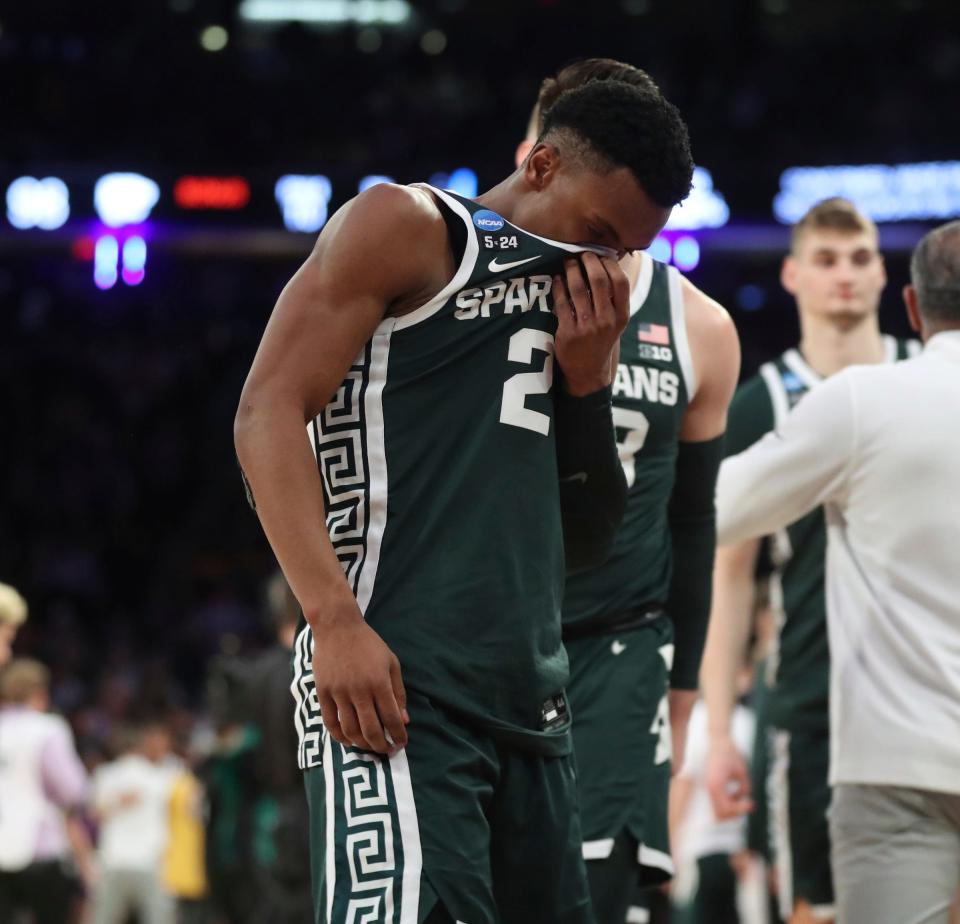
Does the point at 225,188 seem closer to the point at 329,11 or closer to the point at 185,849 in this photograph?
the point at 329,11

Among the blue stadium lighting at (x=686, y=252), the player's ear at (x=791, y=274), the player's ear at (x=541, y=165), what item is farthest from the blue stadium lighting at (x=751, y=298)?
the player's ear at (x=541, y=165)

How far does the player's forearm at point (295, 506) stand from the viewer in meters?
2.43

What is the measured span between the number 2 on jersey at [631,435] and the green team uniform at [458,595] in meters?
1.01

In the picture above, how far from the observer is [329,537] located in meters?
2.49

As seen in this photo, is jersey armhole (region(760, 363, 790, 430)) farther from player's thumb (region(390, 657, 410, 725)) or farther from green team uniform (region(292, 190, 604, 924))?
player's thumb (region(390, 657, 410, 725))

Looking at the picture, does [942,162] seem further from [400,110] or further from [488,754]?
[488,754]

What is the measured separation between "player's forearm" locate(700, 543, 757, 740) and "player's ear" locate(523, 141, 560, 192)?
2272 mm

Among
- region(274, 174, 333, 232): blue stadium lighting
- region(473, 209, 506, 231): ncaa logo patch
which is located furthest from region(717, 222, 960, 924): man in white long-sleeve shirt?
region(274, 174, 333, 232): blue stadium lighting

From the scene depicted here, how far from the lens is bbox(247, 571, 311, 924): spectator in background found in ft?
23.5

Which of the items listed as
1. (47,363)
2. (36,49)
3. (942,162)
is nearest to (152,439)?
(47,363)

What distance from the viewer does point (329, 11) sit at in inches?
941

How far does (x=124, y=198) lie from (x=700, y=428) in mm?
13761

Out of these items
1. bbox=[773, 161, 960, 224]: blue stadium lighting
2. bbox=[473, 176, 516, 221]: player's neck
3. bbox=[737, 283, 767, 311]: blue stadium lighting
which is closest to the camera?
bbox=[473, 176, 516, 221]: player's neck

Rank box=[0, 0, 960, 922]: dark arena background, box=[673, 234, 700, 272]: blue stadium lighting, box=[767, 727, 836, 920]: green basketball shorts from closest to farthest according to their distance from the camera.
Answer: box=[767, 727, 836, 920]: green basketball shorts
box=[673, 234, 700, 272]: blue stadium lighting
box=[0, 0, 960, 922]: dark arena background
